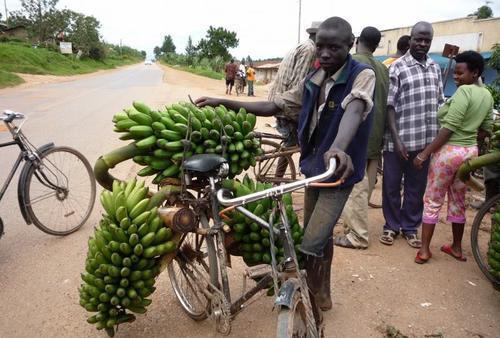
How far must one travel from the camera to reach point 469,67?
355 centimetres

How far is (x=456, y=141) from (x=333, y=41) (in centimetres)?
201

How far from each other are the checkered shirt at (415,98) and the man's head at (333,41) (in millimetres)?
1811

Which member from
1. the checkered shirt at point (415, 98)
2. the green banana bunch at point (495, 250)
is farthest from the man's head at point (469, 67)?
the green banana bunch at point (495, 250)

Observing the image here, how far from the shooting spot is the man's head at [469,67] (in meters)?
3.53

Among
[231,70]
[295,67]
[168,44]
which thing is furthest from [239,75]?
[168,44]

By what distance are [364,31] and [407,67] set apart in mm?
651

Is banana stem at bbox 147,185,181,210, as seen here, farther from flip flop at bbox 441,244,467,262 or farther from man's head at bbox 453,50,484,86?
flip flop at bbox 441,244,467,262

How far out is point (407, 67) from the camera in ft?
12.5

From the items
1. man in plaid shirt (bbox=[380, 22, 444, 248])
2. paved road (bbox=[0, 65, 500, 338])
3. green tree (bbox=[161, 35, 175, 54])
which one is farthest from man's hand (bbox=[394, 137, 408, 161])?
green tree (bbox=[161, 35, 175, 54])

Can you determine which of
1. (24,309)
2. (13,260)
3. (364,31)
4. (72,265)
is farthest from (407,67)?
(13,260)

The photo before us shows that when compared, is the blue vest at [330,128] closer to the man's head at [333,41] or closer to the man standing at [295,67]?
the man's head at [333,41]

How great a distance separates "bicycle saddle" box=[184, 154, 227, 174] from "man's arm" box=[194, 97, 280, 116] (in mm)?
555

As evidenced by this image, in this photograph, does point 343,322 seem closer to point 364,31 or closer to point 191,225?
point 191,225

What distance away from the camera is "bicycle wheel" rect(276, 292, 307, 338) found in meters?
1.75
